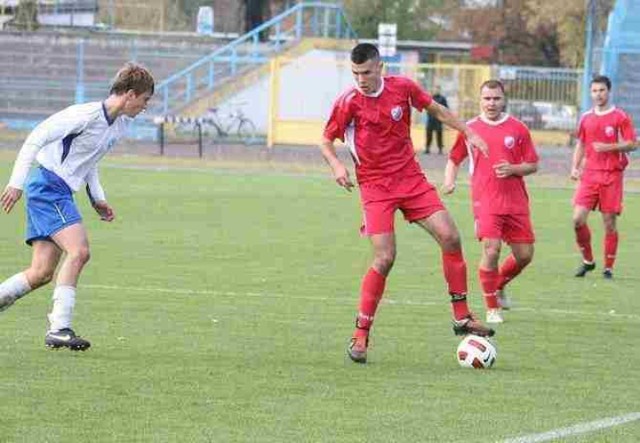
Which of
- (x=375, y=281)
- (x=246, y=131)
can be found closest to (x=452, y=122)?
(x=375, y=281)

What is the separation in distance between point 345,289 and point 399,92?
190 inches

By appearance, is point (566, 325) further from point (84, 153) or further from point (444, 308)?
point (84, 153)

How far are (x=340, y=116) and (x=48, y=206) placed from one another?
1.93 m

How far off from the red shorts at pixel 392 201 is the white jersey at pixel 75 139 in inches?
64.9

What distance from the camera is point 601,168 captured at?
1820cm

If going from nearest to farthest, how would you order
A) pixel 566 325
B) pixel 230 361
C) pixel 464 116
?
pixel 230 361 < pixel 566 325 < pixel 464 116

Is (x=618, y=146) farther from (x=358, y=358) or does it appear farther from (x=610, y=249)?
(x=358, y=358)

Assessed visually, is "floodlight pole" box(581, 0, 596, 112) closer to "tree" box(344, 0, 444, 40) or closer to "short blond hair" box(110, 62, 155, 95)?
"tree" box(344, 0, 444, 40)

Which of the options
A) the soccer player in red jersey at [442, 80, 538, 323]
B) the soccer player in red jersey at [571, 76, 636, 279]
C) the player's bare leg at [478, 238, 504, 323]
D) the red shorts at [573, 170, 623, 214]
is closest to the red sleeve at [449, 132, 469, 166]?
the soccer player in red jersey at [442, 80, 538, 323]

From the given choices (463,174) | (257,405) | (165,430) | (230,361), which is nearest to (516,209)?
(230,361)

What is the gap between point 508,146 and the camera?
14.0 metres

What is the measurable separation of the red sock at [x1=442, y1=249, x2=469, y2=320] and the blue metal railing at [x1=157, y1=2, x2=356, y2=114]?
38879 millimetres

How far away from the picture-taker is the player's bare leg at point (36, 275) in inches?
434

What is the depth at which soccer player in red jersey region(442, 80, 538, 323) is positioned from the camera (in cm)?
1372
